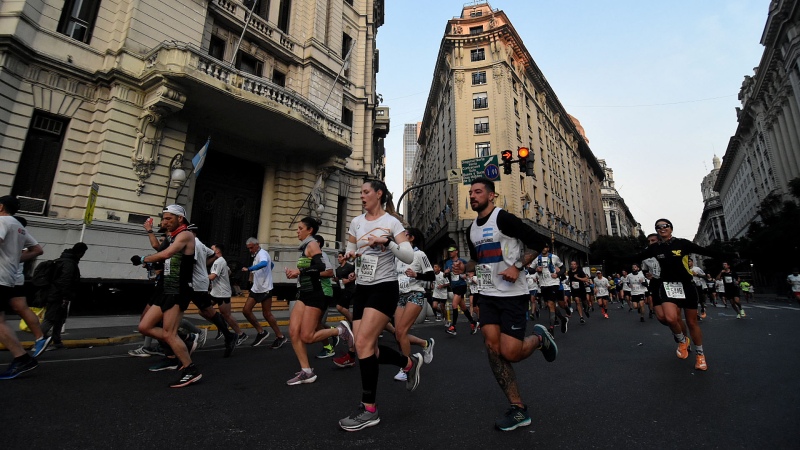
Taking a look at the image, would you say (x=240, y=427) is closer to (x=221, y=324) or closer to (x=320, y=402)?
(x=320, y=402)

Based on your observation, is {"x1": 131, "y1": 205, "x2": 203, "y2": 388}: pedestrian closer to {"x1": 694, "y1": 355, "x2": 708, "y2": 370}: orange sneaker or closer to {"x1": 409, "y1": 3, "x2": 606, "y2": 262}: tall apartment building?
{"x1": 694, "y1": 355, "x2": 708, "y2": 370}: orange sneaker

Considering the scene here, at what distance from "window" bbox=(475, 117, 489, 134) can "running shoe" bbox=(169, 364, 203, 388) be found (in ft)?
114

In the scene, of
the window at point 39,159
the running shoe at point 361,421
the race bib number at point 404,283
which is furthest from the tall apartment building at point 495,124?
the running shoe at point 361,421

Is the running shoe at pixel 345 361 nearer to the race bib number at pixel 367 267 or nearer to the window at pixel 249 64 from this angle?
the race bib number at pixel 367 267

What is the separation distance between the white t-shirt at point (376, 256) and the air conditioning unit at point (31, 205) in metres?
12.3

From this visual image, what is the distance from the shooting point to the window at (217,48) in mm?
15772

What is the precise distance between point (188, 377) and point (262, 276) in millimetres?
3097

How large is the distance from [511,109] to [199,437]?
37.9 m

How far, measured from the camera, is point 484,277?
327cm

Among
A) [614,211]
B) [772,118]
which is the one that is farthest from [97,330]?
[614,211]

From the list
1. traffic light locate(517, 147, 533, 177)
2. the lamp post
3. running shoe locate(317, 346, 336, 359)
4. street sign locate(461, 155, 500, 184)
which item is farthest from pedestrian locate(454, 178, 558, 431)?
the lamp post

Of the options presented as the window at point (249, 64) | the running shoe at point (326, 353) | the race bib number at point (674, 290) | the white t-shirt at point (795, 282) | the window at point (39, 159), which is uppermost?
the window at point (249, 64)

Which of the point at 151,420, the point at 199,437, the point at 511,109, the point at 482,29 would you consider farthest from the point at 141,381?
the point at 482,29

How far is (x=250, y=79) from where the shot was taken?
43.4ft
